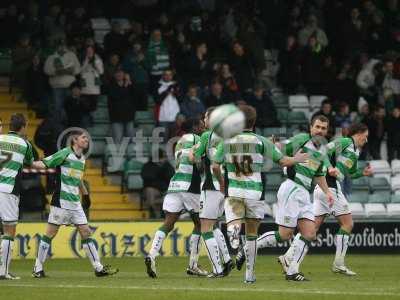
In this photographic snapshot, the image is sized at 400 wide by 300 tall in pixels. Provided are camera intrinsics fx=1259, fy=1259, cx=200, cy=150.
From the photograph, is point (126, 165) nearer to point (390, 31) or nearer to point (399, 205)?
point (399, 205)

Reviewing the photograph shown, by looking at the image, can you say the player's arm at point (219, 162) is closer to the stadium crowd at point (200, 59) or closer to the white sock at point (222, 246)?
the white sock at point (222, 246)

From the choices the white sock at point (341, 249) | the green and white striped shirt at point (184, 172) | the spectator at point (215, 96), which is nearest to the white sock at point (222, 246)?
the green and white striped shirt at point (184, 172)

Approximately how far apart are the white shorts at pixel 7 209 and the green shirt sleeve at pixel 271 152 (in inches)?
159

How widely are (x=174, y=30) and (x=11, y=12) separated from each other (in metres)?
3.75

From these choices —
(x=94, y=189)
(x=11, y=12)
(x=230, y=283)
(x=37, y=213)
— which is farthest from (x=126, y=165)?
(x=230, y=283)

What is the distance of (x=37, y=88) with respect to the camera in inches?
1087

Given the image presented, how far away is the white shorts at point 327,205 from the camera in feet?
63.9

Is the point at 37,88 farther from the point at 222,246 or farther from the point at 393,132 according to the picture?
the point at 222,246

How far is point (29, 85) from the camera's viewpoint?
1089 inches

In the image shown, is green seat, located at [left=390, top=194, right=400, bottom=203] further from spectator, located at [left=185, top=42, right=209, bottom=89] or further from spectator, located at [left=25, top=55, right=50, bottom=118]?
spectator, located at [left=25, top=55, right=50, bottom=118]

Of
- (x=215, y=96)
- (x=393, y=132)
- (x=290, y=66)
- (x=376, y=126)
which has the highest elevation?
(x=290, y=66)

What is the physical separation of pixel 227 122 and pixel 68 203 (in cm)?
420

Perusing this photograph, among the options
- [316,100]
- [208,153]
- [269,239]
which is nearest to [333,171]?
[269,239]

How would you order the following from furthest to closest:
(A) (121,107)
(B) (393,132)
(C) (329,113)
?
(B) (393,132)
(C) (329,113)
(A) (121,107)
